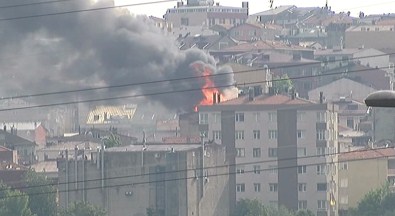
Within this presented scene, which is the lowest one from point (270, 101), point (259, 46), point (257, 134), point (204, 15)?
point (257, 134)

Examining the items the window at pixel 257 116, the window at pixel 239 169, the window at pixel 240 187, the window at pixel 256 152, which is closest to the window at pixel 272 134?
the window at pixel 256 152

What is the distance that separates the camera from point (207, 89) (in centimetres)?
8238

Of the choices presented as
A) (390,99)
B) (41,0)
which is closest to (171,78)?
(41,0)

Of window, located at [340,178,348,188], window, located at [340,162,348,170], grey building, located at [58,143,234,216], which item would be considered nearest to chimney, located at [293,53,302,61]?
window, located at [340,162,348,170]

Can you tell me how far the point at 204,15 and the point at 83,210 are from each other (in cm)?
11273

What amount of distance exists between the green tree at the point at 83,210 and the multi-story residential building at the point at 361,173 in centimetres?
1231

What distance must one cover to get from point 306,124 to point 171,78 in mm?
12903

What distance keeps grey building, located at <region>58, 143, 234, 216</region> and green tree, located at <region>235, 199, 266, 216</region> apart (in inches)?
40.0

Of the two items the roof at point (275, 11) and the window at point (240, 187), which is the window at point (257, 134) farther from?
the roof at point (275, 11)

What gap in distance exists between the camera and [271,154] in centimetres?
6931

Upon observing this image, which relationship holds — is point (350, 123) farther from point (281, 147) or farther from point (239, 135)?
point (281, 147)

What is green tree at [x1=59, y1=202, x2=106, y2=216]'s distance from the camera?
5884 centimetres

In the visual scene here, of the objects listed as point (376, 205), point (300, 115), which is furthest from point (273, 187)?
point (376, 205)

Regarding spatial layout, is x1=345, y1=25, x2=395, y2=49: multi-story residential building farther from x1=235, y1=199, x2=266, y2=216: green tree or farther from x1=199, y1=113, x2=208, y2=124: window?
x1=235, y1=199, x2=266, y2=216: green tree
